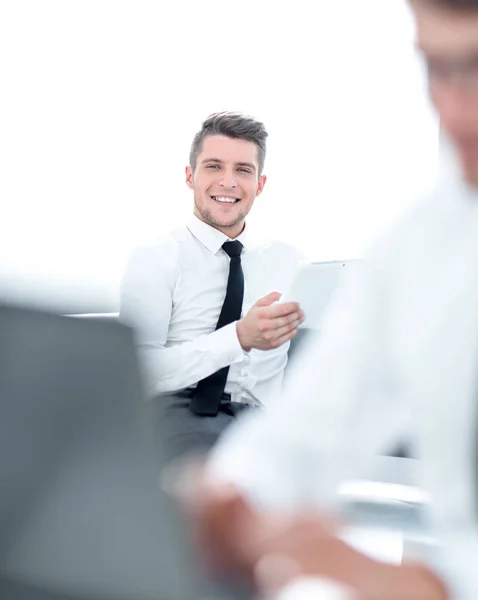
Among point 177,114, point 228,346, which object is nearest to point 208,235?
point 228,346

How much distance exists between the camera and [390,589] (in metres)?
0.50

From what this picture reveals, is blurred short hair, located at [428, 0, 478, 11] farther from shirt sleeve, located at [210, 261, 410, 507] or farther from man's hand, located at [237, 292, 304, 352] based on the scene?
man's hand, located at [237, 292, 304, 352]

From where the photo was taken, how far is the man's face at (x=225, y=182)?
2.88 meters

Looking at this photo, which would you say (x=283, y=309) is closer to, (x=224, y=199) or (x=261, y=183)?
(x=224, y=199)

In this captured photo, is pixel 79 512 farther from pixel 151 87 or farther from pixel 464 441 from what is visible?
pixel 151 87

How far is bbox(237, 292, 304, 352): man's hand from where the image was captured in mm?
2244

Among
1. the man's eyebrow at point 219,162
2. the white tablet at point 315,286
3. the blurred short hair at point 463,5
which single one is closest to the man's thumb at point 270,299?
the white tablet at point 315,286

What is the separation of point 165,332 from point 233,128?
0.85m

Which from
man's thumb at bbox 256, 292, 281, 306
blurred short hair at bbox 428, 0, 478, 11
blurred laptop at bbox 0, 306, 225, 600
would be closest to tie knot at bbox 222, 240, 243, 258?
man's thumb at bbox 256, 292, 281, 306

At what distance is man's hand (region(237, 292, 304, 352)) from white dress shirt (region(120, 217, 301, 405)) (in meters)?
0.16

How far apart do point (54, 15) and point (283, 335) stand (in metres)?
3.09

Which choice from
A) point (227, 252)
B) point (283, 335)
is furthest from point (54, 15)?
point (283, 335)

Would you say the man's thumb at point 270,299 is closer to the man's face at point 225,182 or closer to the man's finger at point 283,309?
the man's finger at point 283,309

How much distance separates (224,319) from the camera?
2.75 meters
